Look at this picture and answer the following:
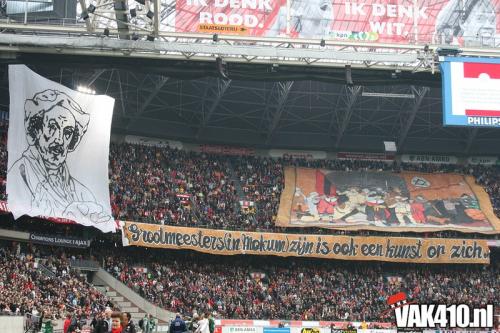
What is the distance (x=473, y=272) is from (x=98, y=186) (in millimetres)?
26869

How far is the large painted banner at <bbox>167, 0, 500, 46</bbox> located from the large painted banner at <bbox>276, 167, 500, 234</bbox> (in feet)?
53.5

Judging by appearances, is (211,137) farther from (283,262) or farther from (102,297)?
(102,297)

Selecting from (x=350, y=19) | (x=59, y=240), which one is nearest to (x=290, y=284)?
(x=59, y=240)

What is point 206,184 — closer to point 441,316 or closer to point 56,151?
point 56,151

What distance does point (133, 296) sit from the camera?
41.4 m

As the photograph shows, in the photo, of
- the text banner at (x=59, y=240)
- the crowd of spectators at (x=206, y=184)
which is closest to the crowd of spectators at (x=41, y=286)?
the text banner at (x=59, y=240)

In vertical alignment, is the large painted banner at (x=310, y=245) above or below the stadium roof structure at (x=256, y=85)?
below

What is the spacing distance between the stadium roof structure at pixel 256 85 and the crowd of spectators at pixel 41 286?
9566mm

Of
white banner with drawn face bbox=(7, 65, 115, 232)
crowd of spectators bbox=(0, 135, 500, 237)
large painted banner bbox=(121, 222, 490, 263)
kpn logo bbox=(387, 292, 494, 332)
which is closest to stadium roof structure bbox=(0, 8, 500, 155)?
crowd of spectators bbox=(0, 135, 500, 237)

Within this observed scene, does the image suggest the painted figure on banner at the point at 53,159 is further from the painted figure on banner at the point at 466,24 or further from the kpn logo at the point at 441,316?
the kpn logo at the point at 441,316

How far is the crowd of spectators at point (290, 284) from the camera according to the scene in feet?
140

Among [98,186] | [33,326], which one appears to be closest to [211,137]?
[98,186]

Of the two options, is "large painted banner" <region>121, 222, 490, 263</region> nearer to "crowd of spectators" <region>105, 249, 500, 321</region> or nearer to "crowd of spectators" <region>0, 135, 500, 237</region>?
"crowd of spectators" <region>105, 249, 500, 321</region>

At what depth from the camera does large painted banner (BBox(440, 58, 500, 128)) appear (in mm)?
36281
